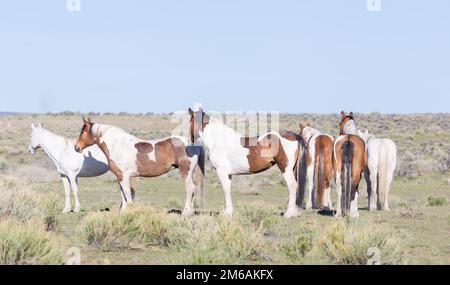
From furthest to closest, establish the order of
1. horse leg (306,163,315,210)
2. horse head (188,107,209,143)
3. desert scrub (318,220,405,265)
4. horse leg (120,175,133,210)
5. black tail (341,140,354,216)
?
horse leg (306,163,315,210), horse leg (120,175,133,210), horse head (188,107,209,143), black tail (341,140,354,216), desert scrub (318,220,405,265)

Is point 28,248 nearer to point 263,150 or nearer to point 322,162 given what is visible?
point 263,150

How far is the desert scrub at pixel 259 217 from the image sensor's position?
1295 cm

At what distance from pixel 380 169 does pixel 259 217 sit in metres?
4.72

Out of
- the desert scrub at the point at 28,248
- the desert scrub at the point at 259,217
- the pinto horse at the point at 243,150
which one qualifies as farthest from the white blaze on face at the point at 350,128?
the desert scrub at the point at 28,248

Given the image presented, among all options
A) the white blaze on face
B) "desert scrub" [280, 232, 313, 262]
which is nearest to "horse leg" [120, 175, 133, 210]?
the white blaze on face

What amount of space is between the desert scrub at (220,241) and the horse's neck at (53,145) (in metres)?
7.48

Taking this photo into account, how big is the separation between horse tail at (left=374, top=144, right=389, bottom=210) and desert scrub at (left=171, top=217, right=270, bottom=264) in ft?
23.5

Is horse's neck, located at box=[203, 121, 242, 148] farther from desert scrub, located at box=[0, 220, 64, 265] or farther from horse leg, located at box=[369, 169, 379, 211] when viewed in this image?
desert scrub, located at box=[0, 220, 64, 265]

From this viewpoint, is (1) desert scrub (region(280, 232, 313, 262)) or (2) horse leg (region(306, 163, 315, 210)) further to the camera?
(2) horse leg (region(306, 163, 315, 210))

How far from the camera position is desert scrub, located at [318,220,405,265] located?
9500 millimetres

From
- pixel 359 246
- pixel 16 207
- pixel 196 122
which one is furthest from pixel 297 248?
pixel 16 207

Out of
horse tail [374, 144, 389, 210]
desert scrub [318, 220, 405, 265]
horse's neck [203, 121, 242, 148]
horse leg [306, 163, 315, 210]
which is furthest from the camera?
horse tail [374, 144, 389, 210]

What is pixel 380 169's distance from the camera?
17.0 m
